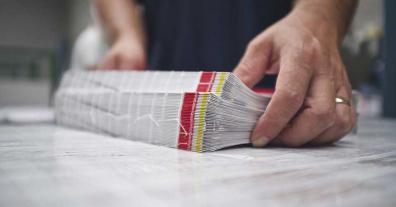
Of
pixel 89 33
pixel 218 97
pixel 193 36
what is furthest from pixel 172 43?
pixel 218 97

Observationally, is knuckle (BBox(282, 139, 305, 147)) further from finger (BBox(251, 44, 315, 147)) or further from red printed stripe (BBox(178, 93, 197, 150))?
red printed stripe (BBox(178, 93, 197, 150))

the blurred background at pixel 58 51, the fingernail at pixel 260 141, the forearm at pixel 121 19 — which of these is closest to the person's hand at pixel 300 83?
the fingernail at pixel 260 141

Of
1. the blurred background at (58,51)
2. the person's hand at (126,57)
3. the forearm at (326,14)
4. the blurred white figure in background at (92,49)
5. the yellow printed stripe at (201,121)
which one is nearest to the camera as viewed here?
the yellow printed stripe at (201,121)

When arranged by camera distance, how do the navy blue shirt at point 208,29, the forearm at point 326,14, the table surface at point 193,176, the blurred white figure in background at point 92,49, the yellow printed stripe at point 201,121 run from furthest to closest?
the blurred white figure in background at point 92,49, the navy blue shirt at point 208,29, the forearm at point 326,14, the yellow printed stripe at point 201,121, the table surface at point 193,176

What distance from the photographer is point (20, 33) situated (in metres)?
6.96

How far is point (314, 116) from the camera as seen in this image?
692 mm

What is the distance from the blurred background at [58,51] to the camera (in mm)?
2031

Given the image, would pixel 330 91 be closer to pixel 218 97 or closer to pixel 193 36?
pixel 218 97

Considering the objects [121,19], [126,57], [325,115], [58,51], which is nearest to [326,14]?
[325,115]

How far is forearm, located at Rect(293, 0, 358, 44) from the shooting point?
2.73 ft

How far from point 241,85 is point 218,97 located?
0.07 meters

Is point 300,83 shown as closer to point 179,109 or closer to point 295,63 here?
point 295,63

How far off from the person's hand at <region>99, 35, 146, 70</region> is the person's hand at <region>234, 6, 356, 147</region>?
0.64 meters

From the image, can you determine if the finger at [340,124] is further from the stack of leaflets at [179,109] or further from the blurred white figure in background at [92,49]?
the blurred white figure in background at [92,49]
